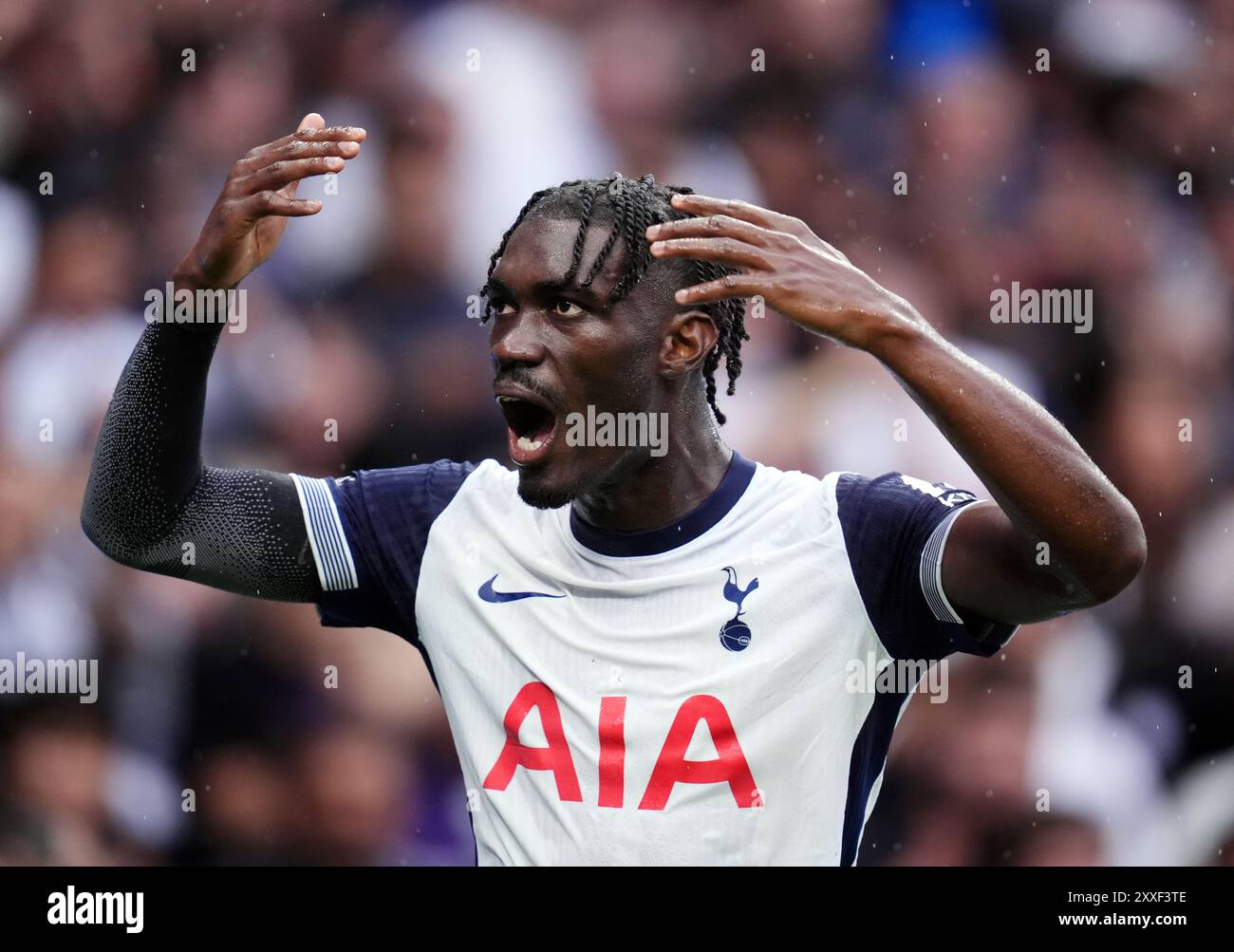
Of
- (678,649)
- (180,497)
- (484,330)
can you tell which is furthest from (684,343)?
(484,330)

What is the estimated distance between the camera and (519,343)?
2750mm

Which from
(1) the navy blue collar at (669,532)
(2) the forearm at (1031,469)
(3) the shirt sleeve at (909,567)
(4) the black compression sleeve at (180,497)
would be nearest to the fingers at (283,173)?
(4) the black compression sleeve at (180,497)

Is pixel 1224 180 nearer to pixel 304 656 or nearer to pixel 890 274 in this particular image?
pixel 890 274

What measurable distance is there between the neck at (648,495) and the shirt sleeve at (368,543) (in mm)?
337

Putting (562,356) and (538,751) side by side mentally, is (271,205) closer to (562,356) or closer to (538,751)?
(562,356)

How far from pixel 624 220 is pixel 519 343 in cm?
35

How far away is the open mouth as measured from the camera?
2.77 m

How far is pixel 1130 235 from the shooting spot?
4.56m

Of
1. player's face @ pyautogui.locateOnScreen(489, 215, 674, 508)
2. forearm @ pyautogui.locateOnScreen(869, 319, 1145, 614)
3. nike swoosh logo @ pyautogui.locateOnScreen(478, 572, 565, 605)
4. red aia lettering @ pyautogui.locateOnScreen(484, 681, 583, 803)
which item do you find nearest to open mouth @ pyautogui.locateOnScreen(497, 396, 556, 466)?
player's face @ pyautogui.locateOnScreen(489, 215, 674, 508)

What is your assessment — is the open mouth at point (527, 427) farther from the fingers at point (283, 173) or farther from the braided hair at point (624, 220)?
the fingers at point (283, 173)

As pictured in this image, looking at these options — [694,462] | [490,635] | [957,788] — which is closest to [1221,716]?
[957,788]

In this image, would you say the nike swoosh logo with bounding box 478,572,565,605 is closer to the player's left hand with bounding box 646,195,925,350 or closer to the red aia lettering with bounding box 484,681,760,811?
the red aia lettering with bounding box 484,681,760,811

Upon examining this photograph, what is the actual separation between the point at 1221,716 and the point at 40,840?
3.46 metres

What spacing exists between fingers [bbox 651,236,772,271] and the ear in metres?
0.54
